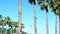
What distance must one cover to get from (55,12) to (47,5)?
321 centimetres

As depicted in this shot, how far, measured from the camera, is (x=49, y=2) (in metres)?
47.6

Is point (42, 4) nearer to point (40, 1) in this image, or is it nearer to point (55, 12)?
point (40, 1)

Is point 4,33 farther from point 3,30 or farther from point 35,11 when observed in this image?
point 35,11

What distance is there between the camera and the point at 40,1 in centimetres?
4694

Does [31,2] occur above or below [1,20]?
above

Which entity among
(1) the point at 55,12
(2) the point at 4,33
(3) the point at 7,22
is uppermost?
(1) the point at 55,12

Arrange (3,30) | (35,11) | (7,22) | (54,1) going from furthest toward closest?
1. (3,30)
2. (7,22)
3. (54,1)
4. (35,11)

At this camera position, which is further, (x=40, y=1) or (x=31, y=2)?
(x=40, y=1)

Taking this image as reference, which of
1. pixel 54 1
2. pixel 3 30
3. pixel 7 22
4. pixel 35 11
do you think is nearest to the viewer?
pixel 35 11

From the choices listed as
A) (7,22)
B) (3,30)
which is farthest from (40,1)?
(3,30)

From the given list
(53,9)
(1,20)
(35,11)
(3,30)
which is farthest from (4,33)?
(35,11)

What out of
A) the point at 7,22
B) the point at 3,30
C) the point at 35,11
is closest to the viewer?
the point at 35,11

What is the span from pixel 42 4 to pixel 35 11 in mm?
6188

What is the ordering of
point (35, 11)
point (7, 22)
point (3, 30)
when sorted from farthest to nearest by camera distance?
point (3, 30) < point (7, 22) < point (35, 11)
